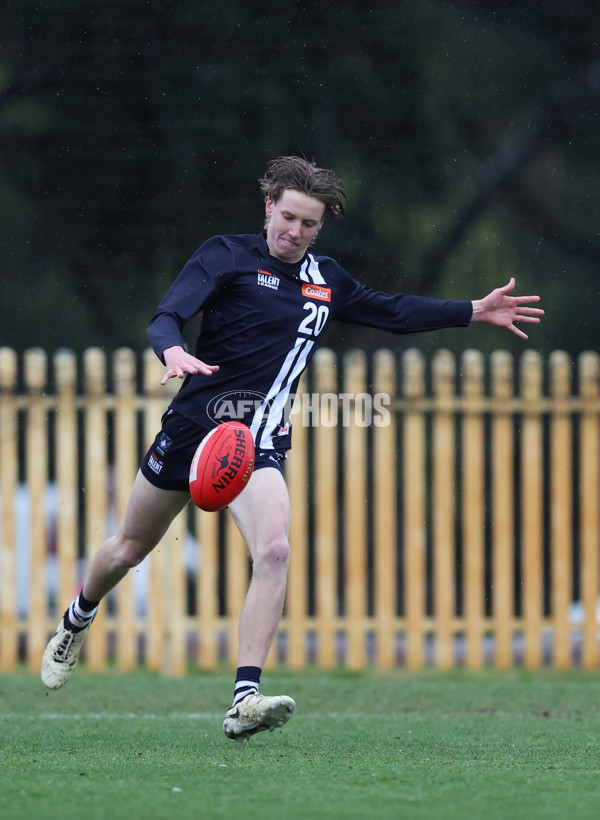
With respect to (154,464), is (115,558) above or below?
below

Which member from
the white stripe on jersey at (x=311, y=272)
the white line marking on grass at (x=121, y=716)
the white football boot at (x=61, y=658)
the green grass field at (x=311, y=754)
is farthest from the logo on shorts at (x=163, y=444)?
the white line marking on grass at (x=121, y=716)

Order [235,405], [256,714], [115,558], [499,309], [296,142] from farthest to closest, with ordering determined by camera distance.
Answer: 1. [296,142]
2. [499,309]
3. [115,558]
4. [235,405]
5. [256,714]

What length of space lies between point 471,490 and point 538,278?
15.1ft

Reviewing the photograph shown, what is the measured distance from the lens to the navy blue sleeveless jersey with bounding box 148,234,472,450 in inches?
196

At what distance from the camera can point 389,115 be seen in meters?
11.9

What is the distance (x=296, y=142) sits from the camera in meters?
11.7

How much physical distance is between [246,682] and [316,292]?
173cm

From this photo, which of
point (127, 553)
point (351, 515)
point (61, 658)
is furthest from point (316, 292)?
point (351, 515)

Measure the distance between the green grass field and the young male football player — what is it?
638 mm

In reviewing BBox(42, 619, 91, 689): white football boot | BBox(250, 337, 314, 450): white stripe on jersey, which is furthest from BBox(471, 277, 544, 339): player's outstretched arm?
BBox(42, 619, 91, 689): white football boot

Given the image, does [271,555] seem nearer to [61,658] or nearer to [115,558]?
[115,558]

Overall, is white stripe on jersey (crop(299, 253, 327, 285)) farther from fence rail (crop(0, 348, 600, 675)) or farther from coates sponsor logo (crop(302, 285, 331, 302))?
fence rail (crop(0, 348, 600, 675))

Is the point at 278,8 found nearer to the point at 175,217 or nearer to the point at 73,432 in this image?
the point at 175,217

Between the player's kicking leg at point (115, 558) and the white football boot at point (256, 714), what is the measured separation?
41.1 inches
